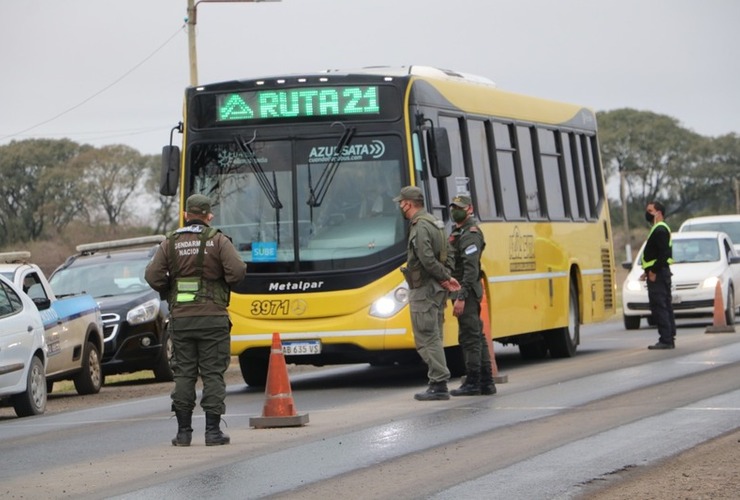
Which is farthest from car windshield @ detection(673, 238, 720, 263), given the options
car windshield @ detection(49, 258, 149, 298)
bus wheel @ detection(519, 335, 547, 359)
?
car windshield @ detection(49, 258, 149, 298)

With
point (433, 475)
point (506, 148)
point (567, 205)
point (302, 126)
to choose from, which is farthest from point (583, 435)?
point (567, 205)

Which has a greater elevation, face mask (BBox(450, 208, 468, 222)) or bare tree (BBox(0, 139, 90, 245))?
bare tree (BBox(0, 139, 90, 245))

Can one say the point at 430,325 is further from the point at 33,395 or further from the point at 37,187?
the point at 37,187

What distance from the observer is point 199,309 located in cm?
1271

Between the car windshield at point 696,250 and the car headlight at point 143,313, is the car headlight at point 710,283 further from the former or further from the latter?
the car headlight at point 143,313

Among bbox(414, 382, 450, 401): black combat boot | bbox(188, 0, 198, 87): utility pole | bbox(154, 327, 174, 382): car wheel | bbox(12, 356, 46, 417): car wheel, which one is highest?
bbox(188, 0, 198, 87): utility pole

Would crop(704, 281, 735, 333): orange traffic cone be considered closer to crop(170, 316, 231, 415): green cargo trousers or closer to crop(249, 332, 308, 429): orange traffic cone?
crop(249, 332, 308, 429): orange traffic cone

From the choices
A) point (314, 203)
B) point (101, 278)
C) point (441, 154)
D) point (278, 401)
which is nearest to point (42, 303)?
point (314, 203)

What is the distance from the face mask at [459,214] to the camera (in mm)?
16234

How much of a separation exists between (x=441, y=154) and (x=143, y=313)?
6565 millimetres

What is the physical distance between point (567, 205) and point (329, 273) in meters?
6.22

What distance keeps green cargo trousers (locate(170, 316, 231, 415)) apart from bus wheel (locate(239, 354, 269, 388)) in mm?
6446

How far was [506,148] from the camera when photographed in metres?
21.0

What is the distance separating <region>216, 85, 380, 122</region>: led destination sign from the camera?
59.8ft
